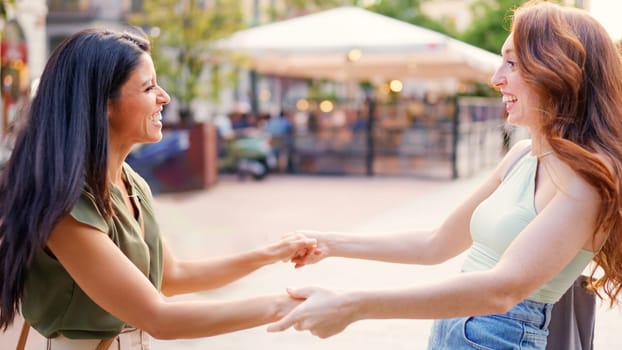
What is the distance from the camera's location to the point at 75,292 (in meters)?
1.96

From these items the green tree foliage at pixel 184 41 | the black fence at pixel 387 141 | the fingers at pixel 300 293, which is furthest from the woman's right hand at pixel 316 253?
the black fence at pixel 387 141

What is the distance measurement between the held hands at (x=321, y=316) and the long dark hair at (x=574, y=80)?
64 cm

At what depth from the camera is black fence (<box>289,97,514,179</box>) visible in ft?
49.8

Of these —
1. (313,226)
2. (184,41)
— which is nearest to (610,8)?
(313,226)

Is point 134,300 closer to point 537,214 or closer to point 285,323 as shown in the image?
point 285,323

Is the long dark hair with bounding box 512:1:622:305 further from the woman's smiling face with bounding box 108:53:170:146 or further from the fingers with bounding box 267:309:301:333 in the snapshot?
the woman's smiling face with bounding box 108:53:170:146

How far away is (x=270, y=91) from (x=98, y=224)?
4795 cm

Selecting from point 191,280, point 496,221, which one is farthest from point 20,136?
point 496,221

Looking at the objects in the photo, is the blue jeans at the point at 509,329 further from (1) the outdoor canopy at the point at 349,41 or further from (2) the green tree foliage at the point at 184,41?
(2) the green tree foliage at the point at 184,41

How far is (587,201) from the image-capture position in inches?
70.0

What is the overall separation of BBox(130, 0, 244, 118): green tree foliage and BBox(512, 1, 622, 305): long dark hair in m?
11.5

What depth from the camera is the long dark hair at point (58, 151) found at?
1.85 metres

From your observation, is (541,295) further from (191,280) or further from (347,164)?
(347,164)

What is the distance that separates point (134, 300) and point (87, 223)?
0.22 metres
